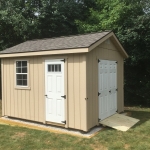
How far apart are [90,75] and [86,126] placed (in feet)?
5.13

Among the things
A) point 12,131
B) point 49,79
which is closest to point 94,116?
point 49,79

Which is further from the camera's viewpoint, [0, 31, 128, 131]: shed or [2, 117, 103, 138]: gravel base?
[0, 31, 128, 131]: shed

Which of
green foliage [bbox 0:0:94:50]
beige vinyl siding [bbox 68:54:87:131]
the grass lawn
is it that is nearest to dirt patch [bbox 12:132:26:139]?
the grass lawn

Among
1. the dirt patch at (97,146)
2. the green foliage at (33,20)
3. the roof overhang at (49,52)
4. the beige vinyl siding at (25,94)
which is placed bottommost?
the dirt patch at (97,146)

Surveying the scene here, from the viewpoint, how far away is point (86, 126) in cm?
554

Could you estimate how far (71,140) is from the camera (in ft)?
16.6

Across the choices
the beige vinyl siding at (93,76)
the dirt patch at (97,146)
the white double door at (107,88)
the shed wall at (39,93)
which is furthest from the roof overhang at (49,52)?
the dirt patch at (97,146)

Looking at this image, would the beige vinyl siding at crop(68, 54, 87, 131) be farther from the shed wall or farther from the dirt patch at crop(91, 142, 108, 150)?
the dirt patch at crop(91, 142, 108, 150)

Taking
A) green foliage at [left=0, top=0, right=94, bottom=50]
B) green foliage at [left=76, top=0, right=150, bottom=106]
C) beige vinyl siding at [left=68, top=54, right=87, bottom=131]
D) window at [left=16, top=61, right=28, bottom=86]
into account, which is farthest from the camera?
green foliage at [left=0, top=0, right=94, bottom=50]

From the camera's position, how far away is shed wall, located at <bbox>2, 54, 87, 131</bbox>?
5.64 meters

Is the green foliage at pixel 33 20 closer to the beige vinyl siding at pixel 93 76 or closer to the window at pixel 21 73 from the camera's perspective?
the window at pixel 21 73

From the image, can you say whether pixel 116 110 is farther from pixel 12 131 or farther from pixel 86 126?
pixel 12 131

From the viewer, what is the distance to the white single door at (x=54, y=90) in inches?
237

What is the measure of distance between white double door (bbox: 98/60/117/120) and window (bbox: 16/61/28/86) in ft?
8.98
